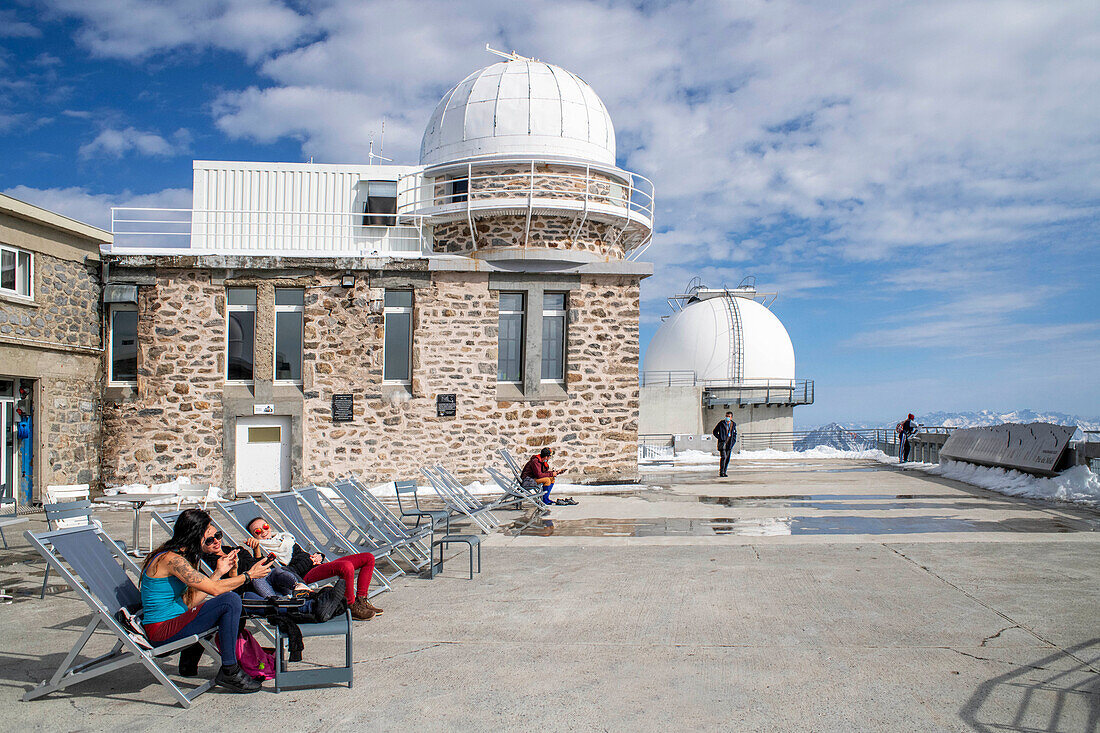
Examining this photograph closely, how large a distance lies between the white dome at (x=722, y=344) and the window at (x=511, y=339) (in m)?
24.2

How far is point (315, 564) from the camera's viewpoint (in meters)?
6.19

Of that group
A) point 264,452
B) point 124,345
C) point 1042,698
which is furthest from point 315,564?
point 124,345

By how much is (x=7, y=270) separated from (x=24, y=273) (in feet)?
1.49

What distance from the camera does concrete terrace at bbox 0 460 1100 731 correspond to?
4.16 metres

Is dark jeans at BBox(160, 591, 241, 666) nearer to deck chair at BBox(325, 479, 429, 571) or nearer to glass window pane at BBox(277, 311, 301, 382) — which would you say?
deck chair at BBox(325, 479, 429, 571)

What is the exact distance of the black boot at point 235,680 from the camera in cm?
454

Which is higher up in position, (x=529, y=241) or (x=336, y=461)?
(x=529, y=241)

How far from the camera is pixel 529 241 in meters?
16.5

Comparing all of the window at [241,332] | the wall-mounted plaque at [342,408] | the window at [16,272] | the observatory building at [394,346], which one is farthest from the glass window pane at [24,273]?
the wall-mounted plaque at [342,408]

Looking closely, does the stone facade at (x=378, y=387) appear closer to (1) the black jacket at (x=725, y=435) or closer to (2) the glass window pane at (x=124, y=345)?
(2) the glass window pane at (x=124, y=345)

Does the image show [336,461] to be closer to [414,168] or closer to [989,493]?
[414,168]

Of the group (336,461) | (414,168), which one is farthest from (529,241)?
(336,461)

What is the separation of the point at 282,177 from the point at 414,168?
9.96 ft

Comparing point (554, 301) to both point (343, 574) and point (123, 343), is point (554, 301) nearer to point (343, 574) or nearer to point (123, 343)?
point (123, 343)
